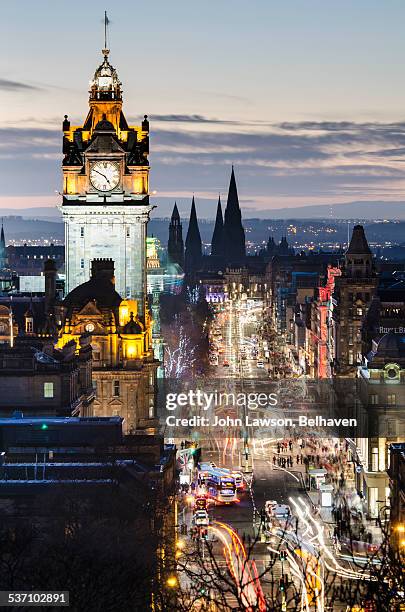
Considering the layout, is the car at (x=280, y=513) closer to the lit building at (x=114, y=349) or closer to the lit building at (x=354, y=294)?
the lit building at (x=114, y=349)

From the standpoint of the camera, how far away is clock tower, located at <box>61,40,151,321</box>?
126 m

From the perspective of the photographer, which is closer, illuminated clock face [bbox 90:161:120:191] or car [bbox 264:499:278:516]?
car [bbox 264:499:278:516]

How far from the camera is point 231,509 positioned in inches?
3947

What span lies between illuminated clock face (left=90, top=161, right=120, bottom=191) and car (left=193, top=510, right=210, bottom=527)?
37791 millimetres

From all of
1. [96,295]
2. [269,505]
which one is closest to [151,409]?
[96,295]

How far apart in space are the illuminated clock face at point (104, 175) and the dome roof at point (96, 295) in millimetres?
7907

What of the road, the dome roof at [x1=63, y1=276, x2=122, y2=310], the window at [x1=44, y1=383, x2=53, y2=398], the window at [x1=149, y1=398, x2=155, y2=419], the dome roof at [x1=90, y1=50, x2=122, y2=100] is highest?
the dome roof at [x1=90, y1=50, x2=122, y2=100]

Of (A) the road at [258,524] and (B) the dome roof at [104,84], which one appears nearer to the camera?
(A) the road at [258,524]

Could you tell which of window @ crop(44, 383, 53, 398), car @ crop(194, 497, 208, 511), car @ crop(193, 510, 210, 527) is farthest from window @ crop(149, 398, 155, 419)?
car @ crop(193, 510, 210, 527)

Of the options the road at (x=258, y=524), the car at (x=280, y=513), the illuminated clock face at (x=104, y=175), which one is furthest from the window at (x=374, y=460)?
the illuminated clock face at (x=104, y=175)

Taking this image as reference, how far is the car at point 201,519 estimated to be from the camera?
297 feet

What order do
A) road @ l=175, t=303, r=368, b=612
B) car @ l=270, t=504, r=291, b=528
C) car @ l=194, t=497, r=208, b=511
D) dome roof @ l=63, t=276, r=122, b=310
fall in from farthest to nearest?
dome roof @ l=63, t=276, r=122, b=310 → car @ l=194, t=497, r=208, b=511 → car @ l=270, t=504, r=291, b=528 → road @ l=175, t=303, r=368, b=612

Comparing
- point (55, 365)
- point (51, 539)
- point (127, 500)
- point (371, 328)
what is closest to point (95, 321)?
point (55, 365)

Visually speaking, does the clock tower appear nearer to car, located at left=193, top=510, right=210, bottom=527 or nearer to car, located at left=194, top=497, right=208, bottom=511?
car, located at left=194, top=497, right=208, bottom=511
